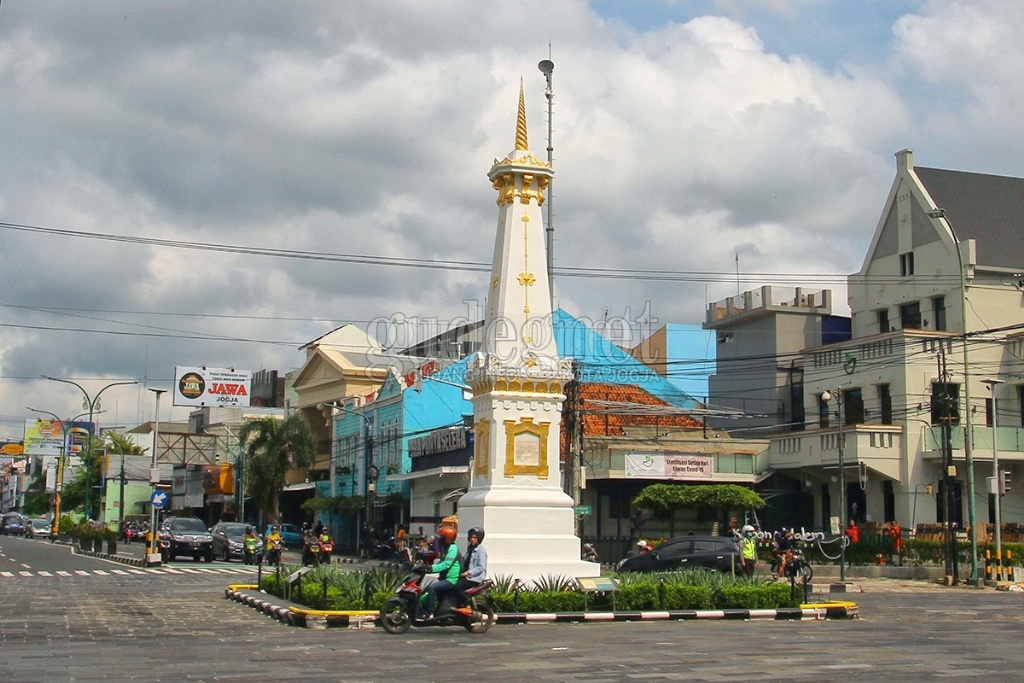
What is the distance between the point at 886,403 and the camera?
140 feet

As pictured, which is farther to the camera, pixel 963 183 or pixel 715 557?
pixel 963 183

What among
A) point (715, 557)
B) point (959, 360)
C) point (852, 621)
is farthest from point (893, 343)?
point (852, 621)

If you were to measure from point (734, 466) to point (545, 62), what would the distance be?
18.9 meters

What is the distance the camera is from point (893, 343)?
1660 inches

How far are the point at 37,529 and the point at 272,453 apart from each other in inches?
1428

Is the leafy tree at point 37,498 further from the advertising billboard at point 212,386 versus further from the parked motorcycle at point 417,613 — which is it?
the parked motorcycle at point 417,613

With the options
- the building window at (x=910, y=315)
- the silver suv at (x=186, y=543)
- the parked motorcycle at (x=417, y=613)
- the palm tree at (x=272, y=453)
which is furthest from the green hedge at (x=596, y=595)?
the palm tree at (x=272, y=453)

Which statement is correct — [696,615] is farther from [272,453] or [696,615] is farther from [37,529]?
[37,529]

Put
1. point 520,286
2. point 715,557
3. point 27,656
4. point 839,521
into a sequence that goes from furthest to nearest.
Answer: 1. point 839,521
2. point 715,557
3. point 520,286
4. point 27,656

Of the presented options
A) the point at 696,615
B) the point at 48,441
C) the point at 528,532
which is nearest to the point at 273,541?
the point at 528,532

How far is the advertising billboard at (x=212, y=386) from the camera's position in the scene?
A: 66.6m

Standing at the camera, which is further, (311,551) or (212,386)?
(212,386)

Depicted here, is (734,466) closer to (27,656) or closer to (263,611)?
(263,611)

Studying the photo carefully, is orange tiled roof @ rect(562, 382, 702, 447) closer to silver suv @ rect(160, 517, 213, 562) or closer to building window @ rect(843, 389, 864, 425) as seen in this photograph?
building window @ rect(843, 389, 864, 425)
